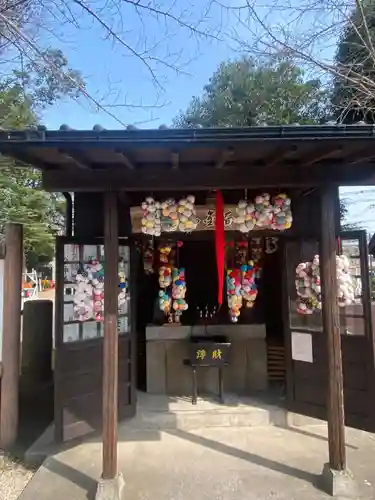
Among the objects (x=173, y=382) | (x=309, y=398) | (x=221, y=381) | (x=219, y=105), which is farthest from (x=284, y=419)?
(x=219, y=105)

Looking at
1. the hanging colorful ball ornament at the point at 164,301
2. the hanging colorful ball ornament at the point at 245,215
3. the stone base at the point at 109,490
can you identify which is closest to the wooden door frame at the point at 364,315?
the hanging colorful ball ornament at the point at 245,215

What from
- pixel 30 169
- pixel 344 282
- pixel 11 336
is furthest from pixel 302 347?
pixel 30 169

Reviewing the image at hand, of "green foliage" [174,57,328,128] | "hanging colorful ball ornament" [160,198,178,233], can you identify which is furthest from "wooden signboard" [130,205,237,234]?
"green foliage" [174,57,328,128]

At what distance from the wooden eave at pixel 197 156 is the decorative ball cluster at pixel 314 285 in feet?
3.65

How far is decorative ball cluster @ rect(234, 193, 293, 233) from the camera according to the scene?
163 inches

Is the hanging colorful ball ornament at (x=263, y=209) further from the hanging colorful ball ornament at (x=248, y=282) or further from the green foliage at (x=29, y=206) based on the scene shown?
the green foliage at (x=29, y=206)

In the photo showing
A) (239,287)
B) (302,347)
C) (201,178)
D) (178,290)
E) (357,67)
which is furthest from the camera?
(357,67)

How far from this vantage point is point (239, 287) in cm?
531

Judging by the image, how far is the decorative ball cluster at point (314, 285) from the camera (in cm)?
428

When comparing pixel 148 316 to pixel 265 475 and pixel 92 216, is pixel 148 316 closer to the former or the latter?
pixel 92 216

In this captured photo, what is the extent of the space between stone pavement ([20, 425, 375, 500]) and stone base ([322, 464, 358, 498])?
83mm

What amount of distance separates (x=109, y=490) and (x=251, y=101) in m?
11.7

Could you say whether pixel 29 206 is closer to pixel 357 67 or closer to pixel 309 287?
pixel 357 67

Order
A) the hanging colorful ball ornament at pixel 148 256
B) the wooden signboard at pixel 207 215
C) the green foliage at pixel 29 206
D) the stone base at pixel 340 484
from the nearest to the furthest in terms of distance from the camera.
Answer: the stone base at pixel 340 484 < the wooden signboard at pixel 207 215 < the hanging colorful ball ornament at pixel 148 256 < the green foliage at pixel 29 206
